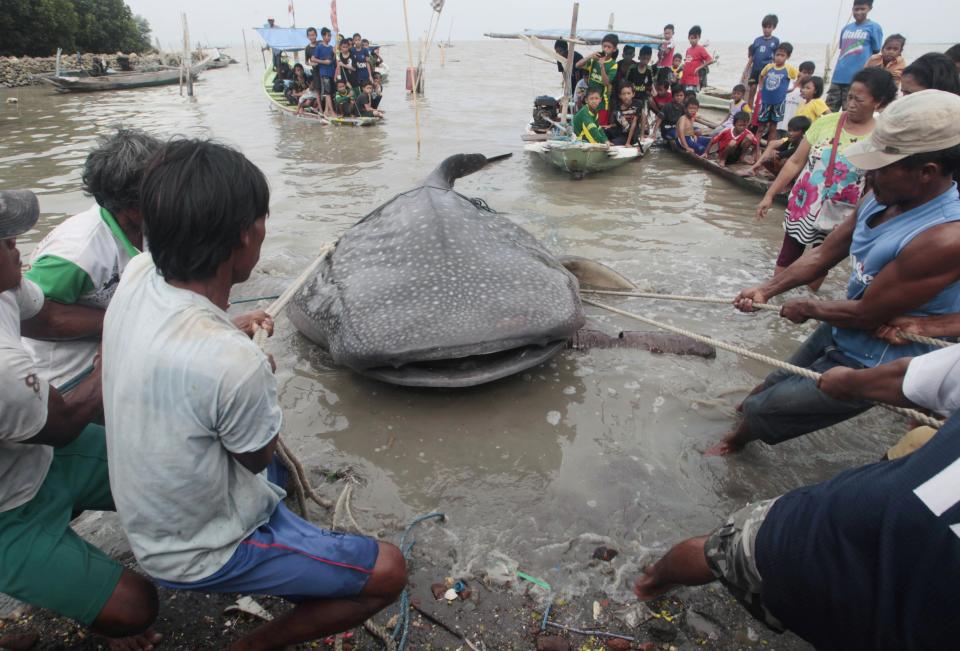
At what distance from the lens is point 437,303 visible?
Answer: 11.6 ft

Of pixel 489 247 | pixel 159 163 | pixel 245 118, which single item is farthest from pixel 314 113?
pixel 159 163

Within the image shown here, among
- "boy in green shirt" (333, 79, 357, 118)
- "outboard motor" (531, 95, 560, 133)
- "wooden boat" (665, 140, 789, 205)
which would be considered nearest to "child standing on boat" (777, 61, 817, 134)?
"wooden boat" (665, 140, 789, 205)

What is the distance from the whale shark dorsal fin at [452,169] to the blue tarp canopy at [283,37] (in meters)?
17.7

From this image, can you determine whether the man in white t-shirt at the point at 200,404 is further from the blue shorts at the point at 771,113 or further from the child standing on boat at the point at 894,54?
the blue shorts at the point at 771,113

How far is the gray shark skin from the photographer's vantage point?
3.41 meters

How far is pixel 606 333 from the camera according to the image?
4742 millimetres

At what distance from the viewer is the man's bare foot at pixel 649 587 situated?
2.37 m

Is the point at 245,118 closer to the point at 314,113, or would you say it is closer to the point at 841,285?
the point at 314,113

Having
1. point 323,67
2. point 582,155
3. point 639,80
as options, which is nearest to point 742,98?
point 639,80

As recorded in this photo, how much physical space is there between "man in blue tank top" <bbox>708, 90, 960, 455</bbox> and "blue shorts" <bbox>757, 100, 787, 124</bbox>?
9.44 meters

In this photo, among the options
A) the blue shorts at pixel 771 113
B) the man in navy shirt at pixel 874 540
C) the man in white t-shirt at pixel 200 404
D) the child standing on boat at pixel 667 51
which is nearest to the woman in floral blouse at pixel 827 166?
the man in navy shirt at pixel 874 540

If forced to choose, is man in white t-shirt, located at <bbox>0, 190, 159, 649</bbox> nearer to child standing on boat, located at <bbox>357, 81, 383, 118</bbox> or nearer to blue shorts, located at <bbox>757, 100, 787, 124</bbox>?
blue shorts, located at <bbox>757, 100, 787, 124</bbox>

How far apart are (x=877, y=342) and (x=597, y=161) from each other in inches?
317

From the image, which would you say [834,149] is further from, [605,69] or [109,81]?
[109,81]
